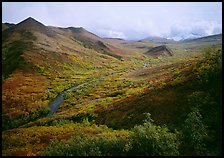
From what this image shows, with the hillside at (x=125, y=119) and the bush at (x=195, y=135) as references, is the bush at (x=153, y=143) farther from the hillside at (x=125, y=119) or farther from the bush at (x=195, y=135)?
the bush at (x=195, y=135)

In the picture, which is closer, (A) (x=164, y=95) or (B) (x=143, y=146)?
(B) (x=143, y=146)

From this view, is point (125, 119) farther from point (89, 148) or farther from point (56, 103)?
point (56, 103)

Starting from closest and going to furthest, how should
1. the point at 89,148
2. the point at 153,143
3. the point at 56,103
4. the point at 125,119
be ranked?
the point at 153,143 < the point at 89,148 < the point at 125,119 < the point at 56,103

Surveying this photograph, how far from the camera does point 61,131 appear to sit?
26781 millimetres

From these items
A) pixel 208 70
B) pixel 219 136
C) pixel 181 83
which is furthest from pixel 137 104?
pixel 219 136

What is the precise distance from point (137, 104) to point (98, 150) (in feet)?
49.0

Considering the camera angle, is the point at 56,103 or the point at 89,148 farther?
the point at 56,103

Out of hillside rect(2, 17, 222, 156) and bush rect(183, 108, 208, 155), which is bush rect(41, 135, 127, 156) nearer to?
hillside rect(2, 17, 222, 156)

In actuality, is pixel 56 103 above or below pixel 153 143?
below

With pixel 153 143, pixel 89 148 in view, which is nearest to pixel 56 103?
pixel 89 148

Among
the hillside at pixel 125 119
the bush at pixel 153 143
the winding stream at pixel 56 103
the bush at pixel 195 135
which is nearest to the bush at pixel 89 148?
the hillside at pixel 125 119

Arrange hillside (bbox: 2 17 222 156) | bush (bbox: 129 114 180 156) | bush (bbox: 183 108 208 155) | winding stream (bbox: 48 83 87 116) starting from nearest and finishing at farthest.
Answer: bush (bbox: 129 114 180 156) → bush (bbox: 183 108 208 155) → hillside (bbox: 2 17 222 156) → winding stream (bbox: 48 83 87 116)

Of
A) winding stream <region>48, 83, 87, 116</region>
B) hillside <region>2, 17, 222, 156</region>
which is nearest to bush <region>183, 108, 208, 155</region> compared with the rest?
hillside <region>2, 17, 222, 156</region>

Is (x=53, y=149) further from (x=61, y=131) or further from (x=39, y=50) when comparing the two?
(x=39, y=50)
